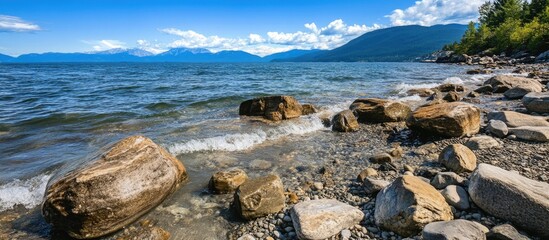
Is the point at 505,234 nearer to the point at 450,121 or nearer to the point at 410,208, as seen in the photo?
the point at 410,208

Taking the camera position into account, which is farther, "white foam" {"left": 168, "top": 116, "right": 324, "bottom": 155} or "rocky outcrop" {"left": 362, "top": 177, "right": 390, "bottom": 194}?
"white foam" {"left": 168, "top": 116, "right": 324, "bottom": 155}

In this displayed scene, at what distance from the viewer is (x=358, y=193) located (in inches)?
258

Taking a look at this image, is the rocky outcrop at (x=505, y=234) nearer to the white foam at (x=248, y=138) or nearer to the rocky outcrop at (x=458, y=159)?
the rocky outcrop at (x=458, y=159)

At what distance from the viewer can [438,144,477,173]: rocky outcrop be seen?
22.7 ft

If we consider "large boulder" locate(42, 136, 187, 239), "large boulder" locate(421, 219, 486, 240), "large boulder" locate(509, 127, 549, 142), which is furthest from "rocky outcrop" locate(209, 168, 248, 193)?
"large boulder" locate(509, 127, 549, 142)

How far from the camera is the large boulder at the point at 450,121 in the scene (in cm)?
960

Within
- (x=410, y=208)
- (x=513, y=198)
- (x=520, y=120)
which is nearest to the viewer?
(x=513, y=198)

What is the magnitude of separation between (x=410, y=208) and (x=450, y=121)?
620 cm

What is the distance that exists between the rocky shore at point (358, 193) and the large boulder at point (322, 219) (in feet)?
0.06

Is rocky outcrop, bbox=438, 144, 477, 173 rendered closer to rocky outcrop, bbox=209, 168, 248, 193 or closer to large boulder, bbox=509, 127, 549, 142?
large boulder, bbox=509, 127, 549, 142

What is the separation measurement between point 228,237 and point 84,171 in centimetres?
297

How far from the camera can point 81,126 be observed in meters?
14.2

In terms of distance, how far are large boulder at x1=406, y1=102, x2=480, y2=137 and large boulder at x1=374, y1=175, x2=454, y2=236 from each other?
536cm

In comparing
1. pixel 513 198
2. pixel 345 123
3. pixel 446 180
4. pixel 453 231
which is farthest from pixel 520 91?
pixel 453 231
